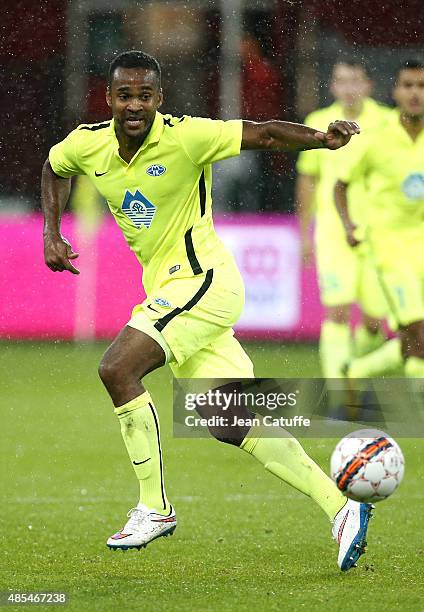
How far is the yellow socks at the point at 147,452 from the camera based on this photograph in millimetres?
5207

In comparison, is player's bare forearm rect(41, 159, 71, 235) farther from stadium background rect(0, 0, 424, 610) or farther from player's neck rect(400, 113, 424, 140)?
player's neck rect(400, 113, 424, 140)

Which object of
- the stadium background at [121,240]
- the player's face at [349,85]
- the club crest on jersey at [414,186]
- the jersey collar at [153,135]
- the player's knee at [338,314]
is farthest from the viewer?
the player's face at [349,85]

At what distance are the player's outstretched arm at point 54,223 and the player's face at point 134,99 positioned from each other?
50cm

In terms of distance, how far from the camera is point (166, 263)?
5445mm

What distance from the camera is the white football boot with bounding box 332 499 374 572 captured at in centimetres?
513

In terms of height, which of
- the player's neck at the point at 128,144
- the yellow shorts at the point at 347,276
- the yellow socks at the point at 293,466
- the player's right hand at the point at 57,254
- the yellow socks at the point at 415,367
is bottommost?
the yellow socks at the point at 415,367

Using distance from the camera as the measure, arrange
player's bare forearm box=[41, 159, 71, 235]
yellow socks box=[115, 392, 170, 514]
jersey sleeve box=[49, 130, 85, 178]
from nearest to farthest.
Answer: yellow socks box=[115, 392, 170, 514]
jersey sleeve box=[49, 130, 85, 178]
player's bare forearm box=[41, 159, 71, 235]

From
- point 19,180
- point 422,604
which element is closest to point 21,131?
point 19,180

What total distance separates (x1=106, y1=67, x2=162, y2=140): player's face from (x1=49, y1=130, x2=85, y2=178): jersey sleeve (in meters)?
0.31

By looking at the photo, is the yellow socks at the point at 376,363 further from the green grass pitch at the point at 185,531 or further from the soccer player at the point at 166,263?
the soccer player at the point at 166,263

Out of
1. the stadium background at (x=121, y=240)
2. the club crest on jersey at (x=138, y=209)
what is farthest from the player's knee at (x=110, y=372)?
the stadium background at (x=121, y=240)

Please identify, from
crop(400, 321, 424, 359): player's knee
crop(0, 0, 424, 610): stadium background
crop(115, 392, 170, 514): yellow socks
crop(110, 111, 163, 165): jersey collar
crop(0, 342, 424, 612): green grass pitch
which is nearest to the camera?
crop(0, 342, 424, 612): green grass pitch

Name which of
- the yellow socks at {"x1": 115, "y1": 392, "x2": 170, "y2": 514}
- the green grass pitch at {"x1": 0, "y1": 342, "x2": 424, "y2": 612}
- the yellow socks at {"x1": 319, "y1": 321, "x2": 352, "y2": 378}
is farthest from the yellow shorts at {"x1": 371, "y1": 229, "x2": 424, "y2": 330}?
the yellow socks at {"x1": 115, "y1": 392, "x2": 170, "y2": 514}

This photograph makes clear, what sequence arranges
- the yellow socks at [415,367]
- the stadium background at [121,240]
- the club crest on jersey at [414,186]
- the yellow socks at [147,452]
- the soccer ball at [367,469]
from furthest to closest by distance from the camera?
the club crest on jersey at [414,186], the yellow socks at [415,367], the stadium background at [121,240], the yellow socks at [147,452], the soccer ball at [367,469]
